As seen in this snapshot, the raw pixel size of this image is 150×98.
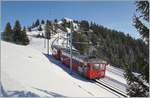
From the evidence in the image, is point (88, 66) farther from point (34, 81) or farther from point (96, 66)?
point (34, 81)

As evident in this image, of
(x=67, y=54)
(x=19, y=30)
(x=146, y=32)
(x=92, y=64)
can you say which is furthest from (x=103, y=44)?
(x=146, y=32)

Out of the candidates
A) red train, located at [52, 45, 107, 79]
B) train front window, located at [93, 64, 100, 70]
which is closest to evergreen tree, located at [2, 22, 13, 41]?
red train, located at [52, 45, 107, 79]

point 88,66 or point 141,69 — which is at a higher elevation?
point 141,69

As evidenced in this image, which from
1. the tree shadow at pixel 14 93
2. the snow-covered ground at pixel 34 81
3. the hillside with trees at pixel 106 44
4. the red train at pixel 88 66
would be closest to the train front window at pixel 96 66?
the red train at pixel 88 66

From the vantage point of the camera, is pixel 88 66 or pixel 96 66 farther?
pixel 96 66

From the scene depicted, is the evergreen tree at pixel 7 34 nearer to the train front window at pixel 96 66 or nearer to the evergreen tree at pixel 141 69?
the train front window at pixel 96 66

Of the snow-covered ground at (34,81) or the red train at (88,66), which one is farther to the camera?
the red train at (88,66)

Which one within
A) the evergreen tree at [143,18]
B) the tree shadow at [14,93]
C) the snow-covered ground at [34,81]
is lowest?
the snow-covered ground at [34,81]

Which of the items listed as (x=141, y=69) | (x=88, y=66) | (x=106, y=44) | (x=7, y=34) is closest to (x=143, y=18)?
(x=141, y=69)

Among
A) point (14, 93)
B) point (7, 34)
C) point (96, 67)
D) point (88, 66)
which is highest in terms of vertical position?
point (14, 93)

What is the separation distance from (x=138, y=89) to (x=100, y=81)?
537 inches

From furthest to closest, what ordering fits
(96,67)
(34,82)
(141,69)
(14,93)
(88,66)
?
(96,67), (88,66), (34,82), (141,69), (14,93)

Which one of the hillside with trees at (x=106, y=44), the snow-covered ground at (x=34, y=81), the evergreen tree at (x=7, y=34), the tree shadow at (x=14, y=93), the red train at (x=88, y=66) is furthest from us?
the hillside with trees at (x=106, y=44)

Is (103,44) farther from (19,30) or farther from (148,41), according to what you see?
(148,41)
